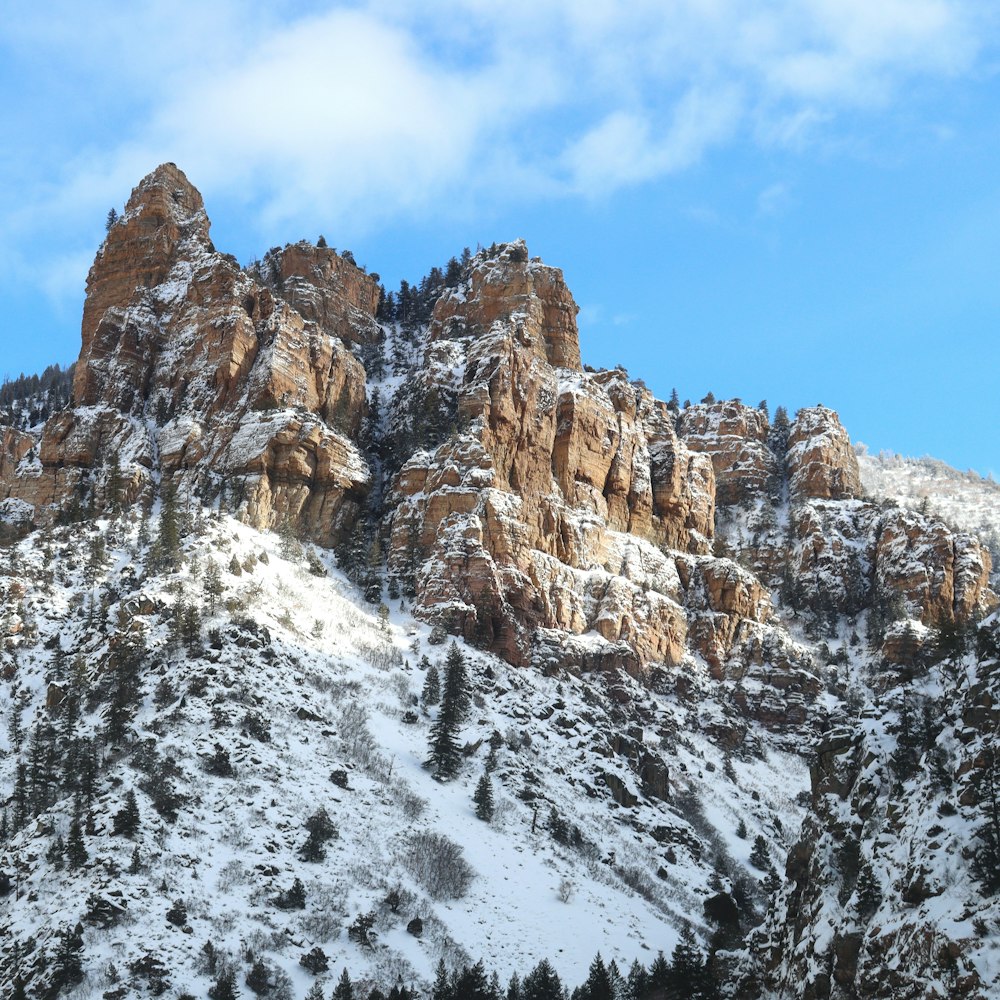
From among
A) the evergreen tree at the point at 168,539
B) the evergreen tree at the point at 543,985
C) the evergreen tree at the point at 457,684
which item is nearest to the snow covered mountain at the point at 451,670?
the evergreen tree at the point at 543,985

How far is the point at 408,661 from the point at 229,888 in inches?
1477

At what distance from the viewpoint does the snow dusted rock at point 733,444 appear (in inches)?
6939

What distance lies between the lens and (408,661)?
3959 inches

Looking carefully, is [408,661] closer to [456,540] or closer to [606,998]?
[456,540]

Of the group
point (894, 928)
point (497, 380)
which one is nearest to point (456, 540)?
point (497, 380)

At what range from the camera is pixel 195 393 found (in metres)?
133

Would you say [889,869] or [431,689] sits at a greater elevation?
[431,689]

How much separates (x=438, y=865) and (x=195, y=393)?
76674mm

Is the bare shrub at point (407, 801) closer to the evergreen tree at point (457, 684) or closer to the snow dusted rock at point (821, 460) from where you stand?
the evergreen tree at point (457, 684)

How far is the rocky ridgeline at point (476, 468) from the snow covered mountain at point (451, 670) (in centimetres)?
52

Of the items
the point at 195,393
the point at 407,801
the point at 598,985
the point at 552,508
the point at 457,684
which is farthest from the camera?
the point at 195,393

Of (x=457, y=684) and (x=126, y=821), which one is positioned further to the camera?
(x=457, y=684)

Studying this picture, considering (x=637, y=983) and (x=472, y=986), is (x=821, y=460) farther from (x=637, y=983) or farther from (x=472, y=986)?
(x=472, y=986)

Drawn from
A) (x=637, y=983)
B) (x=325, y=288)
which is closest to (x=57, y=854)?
(x=637, y=983)
